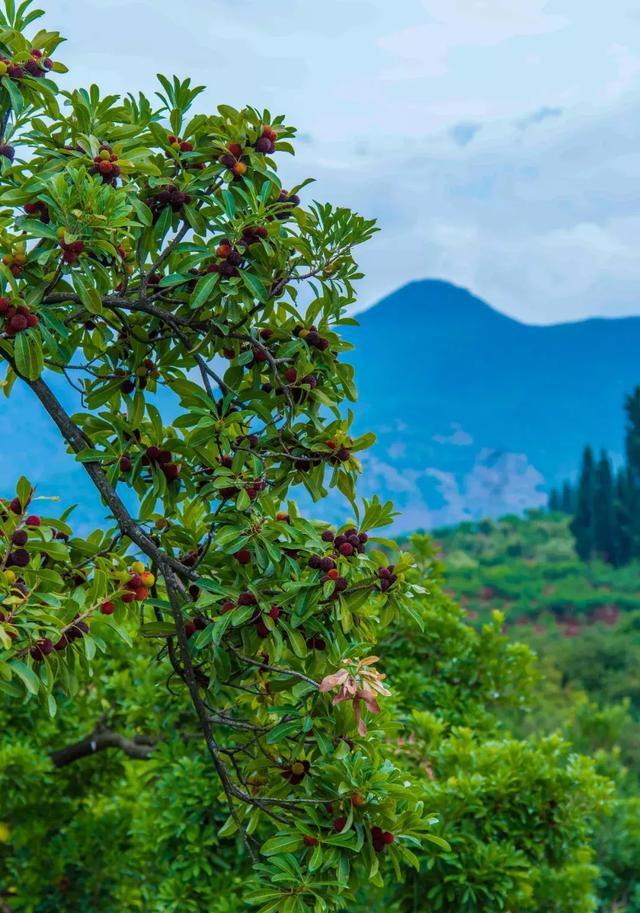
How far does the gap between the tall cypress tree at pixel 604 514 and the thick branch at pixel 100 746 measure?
23309 millimetres

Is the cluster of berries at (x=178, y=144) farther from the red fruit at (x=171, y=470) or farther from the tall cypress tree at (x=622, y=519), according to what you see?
the tall cypress tree at (x=622, y=519)

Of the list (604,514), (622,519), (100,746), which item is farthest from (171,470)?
(622,519)

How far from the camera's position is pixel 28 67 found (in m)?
2.65

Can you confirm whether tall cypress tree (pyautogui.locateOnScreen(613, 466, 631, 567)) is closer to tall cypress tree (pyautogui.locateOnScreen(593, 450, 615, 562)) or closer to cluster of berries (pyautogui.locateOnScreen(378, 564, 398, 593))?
tall cypress tree (pyautogui.locateOnScreen(593, 450, 615, 562))

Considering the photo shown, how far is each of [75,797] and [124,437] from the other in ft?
13.4

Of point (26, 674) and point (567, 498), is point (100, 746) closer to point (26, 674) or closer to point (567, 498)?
point (26, 674)

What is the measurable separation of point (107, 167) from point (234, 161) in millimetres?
350

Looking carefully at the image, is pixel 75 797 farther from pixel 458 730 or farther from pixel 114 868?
pixel 458 730

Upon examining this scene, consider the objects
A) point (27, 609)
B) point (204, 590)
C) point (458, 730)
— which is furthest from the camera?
point (458, 730)

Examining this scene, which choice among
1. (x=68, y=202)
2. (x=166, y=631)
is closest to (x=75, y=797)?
(x=166, y=631)

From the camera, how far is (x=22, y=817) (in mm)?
6074

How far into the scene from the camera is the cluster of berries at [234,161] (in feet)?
8.80

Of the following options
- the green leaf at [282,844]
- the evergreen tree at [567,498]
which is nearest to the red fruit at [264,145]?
the green leaf at [282,844]

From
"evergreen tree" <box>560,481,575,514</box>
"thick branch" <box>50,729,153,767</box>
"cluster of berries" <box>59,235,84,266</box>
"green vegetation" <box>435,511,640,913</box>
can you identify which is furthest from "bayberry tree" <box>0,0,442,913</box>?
"evergreen tree" <box>560,481,575,514</box>
